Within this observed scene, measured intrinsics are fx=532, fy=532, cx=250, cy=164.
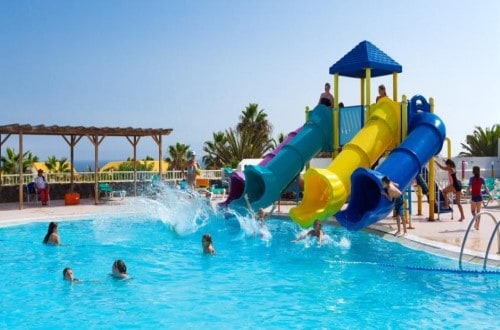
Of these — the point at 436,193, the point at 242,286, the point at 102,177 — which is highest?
the point at 102,177

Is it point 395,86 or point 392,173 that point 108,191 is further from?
point 392,173

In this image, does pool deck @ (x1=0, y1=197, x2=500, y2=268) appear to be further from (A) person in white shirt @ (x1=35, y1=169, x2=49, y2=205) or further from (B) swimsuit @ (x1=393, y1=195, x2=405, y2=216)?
(B) swimsuit @ (x1=393, y1=195, x2=405, y2=216)

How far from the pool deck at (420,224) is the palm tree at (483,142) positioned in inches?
953

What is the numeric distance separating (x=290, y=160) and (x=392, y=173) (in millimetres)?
3287

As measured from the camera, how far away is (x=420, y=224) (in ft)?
43.8

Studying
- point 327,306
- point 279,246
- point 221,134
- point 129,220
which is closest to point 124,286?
point 327,306

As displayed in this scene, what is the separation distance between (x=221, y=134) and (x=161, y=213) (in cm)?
2603

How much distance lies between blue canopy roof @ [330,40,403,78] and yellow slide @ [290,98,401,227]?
46.4 inches

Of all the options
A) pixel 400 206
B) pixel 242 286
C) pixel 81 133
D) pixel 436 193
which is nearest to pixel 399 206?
pixel 400 206

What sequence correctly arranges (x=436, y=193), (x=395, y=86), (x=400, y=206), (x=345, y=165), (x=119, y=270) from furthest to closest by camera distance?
1. (x=436, y=193)
2. (x=395, y=86)
3. (x=400, y=206)
4. (x=345, y=165)
5. (x=119, y=270)

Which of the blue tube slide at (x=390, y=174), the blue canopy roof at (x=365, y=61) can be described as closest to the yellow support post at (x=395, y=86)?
the blue canopy roof at (x=365, y=61)

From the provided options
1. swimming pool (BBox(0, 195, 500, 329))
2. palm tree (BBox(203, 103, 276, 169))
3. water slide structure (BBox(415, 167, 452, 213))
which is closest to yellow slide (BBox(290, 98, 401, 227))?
swimming pool (BBox(0, 195, 500, 329))

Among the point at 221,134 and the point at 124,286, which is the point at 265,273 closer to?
the point at 124,286

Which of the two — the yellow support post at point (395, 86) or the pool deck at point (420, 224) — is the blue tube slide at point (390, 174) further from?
the yellow support post at point (395, 86)
